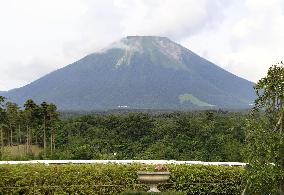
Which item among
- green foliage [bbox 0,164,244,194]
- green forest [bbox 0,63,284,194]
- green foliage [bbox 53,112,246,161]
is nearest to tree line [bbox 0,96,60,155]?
green forest [bbox 0,63,284,194]

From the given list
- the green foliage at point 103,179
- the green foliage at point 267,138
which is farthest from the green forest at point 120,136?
the green foliage at point 267,138

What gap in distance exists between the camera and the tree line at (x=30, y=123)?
2136 inches

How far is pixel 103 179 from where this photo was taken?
50.9 feet

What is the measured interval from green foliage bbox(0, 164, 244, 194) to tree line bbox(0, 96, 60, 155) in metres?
36.4

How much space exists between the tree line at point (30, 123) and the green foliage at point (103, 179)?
36.4 m

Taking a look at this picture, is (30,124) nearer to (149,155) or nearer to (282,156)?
(149,155)

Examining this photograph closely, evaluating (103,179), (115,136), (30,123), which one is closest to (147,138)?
(115,136)

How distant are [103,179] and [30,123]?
42.0 m

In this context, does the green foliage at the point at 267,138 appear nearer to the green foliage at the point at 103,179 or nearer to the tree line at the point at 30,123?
the green foliage at the point at 103,179

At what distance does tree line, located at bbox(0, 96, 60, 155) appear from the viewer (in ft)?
178

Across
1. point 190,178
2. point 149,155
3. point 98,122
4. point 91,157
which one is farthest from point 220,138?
point 190,178

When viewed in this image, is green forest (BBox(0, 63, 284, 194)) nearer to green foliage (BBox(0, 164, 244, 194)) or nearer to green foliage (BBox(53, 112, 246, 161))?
green foliage (BBox(53, 112, 246, 161))

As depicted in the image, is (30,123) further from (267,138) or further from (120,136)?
(267,138)

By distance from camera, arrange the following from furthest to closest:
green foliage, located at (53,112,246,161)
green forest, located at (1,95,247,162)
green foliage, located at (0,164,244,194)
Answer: green forest, located at (1,95,247,162) < green foliage, located at (53,112,246,161) < green foliage, located at (0,164,244,194)
